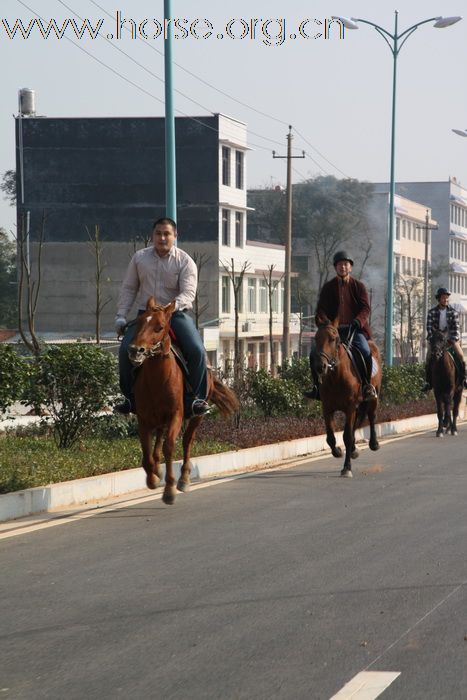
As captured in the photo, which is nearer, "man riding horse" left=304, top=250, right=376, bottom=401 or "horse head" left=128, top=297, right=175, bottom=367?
"horse head" left=128, top=297, right=175, bottom=367

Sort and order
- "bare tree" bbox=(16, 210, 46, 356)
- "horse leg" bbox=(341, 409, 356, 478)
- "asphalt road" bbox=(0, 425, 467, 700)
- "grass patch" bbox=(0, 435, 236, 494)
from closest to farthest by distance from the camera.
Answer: "asphalt road" bbox=(0, 425, 467, 700)
"grass patch" bbox=(0, 435, 236, 494)
"horse leg" bbox=(341, 409, 356, 478)
"bare tree" bbox=(16, 210, 46, 356)

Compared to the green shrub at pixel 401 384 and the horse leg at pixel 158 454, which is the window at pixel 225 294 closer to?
the green shrub at pixel 401 384

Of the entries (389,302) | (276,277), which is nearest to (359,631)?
(389,302)

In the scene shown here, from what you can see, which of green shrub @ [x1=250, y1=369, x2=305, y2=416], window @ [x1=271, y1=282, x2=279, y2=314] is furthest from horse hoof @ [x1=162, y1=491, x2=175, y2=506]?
window @ [x1=271, y1=282, x2=279, y2=314]

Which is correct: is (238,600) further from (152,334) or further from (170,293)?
Answer: (170,293)

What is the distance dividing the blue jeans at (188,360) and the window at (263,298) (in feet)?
199

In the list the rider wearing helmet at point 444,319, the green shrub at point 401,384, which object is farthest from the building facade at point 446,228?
the rider wearing helmet at point 444,319

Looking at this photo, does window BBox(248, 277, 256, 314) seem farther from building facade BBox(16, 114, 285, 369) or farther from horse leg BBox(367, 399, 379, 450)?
horse leg BBox(367, 399, 379, 450)

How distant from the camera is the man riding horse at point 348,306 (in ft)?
52.0

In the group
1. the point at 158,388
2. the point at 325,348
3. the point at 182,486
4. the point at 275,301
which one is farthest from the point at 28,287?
the point at 275,301

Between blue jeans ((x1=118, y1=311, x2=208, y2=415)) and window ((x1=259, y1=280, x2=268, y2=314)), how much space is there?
6055 centimetres

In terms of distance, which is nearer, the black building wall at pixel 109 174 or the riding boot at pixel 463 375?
the riding boot at pixel 463 375

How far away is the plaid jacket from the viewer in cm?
2247

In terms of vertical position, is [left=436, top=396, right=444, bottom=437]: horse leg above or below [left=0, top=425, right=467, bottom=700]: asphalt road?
below
